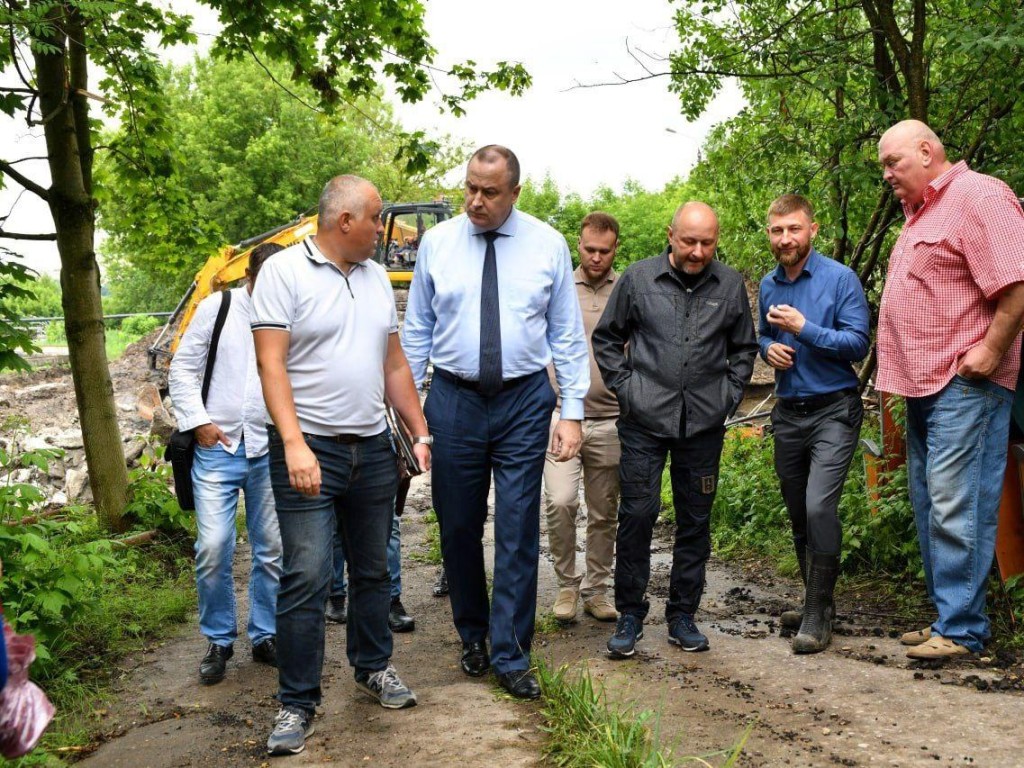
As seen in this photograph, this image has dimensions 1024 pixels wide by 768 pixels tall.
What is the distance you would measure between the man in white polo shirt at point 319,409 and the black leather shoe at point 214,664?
1.12m

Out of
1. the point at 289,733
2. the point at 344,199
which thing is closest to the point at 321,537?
the point at 289,733

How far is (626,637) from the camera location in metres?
5.30

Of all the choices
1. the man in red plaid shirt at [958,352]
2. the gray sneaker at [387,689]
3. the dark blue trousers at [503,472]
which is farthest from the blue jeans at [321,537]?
the man in red plaid shirt at [958,352]

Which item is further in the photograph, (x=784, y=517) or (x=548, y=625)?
(x=784, y=517)

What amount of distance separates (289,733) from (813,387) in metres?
2.90

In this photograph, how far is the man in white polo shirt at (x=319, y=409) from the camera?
13.8 ft

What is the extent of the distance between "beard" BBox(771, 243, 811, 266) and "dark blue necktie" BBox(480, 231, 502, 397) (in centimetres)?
151

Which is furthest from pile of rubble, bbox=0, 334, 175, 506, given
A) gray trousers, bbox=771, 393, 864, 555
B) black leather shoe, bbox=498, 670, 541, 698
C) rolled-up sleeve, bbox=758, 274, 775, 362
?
gray trousers, bbox=771, 393, 864, 555

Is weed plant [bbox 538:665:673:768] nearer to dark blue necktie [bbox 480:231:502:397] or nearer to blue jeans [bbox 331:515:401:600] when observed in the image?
dark blue necktie [bbox 480:231:502:397]

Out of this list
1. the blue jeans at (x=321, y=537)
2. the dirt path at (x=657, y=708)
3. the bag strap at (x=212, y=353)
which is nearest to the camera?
the dirt path at (x=657, y=708)

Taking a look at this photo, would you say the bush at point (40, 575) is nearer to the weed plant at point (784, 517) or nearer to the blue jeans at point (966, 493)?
the blue jeans at point (966, 493)

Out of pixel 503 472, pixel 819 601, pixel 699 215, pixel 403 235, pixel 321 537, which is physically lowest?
pixel 819 601

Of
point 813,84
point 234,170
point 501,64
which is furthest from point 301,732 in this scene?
point 234,170

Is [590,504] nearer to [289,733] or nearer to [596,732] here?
[596,732]
